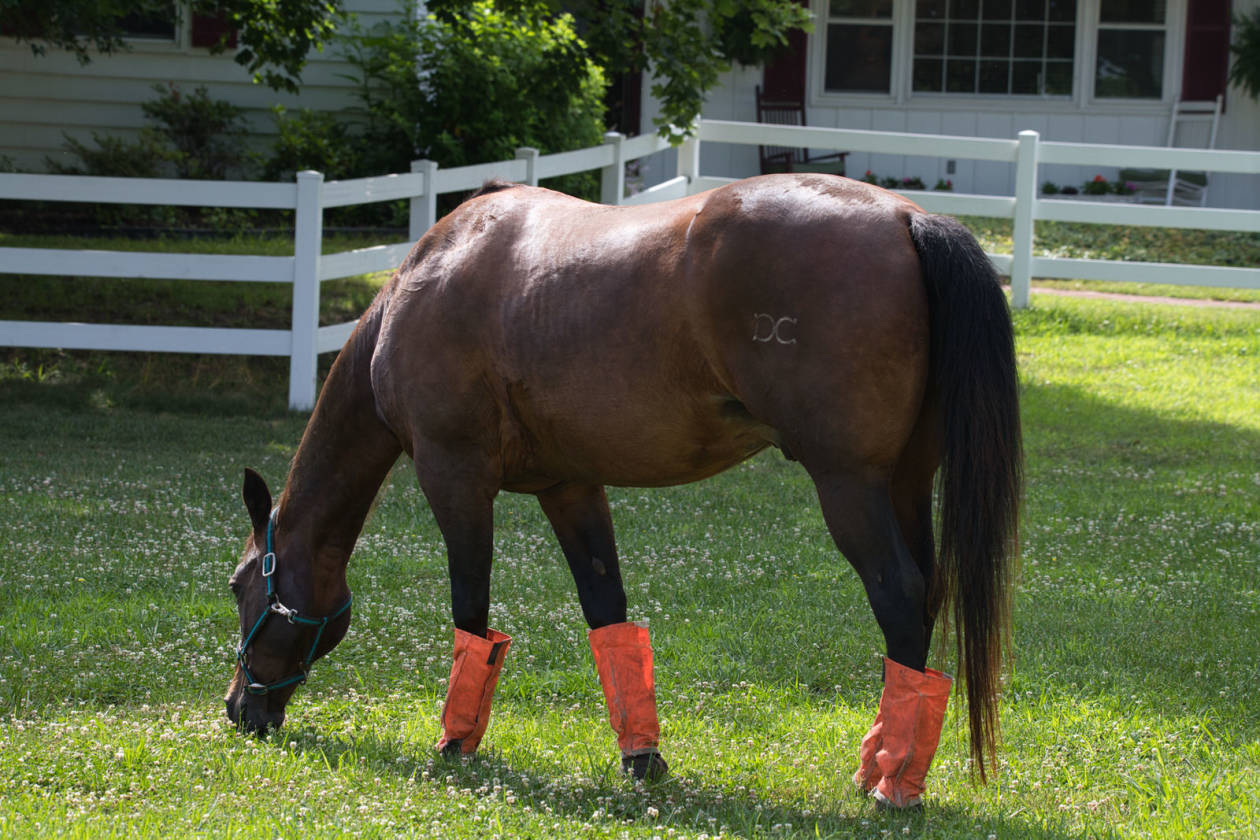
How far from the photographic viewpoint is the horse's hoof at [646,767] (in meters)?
3.94

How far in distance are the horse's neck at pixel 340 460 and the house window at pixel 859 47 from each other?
1614cm

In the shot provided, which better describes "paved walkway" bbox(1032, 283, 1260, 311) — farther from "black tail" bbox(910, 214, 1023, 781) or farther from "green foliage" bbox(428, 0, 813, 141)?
"black tail" bbox(910, 214, 1023, 781)

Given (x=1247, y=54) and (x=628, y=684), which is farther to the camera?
(x=1247, y=54)

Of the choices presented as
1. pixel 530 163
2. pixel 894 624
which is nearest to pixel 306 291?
pixel 530 163

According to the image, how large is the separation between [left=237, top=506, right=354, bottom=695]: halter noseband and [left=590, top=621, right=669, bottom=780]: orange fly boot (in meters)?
0.98

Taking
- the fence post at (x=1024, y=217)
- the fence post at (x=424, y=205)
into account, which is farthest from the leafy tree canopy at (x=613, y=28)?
the fence post at (x=1024, y=217)

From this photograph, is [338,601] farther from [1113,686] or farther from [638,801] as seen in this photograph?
[1113,686]

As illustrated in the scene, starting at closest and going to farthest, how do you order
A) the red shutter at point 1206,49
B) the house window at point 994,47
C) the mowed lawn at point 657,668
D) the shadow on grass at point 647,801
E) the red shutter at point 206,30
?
the shadow on grass at point 647,801
the mowed lawn at point 657,668
the red shutter at point 206,30
the red shutter at point 1206,49
the house window at point 994,47

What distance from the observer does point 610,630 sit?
410cm

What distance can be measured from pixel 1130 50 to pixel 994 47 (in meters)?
1.92

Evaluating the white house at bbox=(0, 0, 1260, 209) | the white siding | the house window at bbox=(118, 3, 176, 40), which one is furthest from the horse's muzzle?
the white house at bbox=(0, 0, 1260, 209)

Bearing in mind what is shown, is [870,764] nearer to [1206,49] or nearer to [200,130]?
[200,130]

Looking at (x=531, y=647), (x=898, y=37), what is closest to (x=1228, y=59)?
(x=898, y=37)

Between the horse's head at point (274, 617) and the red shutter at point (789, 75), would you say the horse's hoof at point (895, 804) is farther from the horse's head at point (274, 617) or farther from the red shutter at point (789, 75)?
the red shutter at point (789, 75)
